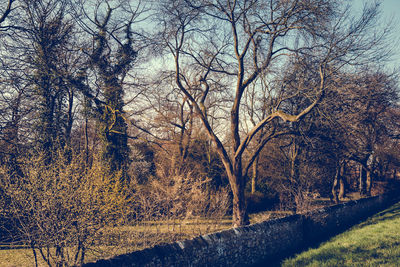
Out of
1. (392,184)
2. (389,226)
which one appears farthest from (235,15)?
(392,184)

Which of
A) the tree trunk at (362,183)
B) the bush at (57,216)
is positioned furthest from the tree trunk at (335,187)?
the bush at (57,216)

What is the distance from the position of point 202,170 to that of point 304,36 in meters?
12.8

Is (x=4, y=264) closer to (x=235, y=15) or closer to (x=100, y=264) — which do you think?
(x=100, y=264)

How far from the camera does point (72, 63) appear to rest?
1697 cm

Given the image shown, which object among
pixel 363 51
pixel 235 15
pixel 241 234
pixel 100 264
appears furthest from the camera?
pixel 235 15

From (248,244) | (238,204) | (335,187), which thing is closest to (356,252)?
(248,244)

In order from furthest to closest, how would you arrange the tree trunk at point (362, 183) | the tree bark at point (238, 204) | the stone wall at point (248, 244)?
the tree trunk at point (362, 183) < the tree bark at point (238, 204) < the stone wall at point (248, 244)

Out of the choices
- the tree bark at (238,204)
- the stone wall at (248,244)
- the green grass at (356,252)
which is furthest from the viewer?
the tree bark at (238,204)

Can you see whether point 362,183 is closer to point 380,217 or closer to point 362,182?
point 362,182

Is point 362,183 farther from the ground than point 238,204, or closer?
closer

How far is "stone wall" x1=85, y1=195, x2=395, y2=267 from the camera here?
5625 millimetres

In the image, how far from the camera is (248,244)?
7852 mm

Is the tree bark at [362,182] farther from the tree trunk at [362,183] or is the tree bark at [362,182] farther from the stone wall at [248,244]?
the stone wall at [248,244]

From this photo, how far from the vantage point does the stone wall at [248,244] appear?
562 cm
